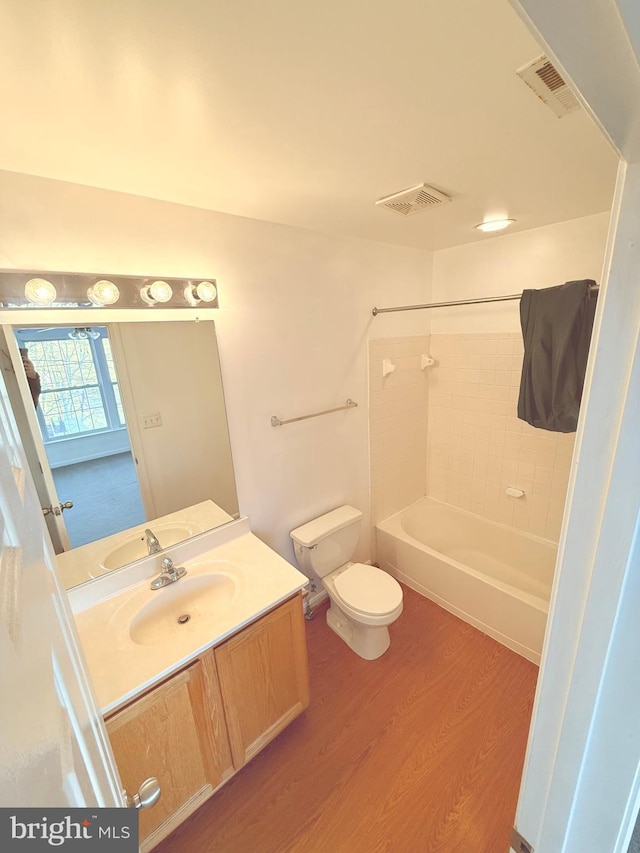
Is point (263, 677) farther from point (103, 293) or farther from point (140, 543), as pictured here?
point (103, 293)

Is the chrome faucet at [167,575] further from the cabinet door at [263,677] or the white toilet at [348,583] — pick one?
the white toilet at [348,583]

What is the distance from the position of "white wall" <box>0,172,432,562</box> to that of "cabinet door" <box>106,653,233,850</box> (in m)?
0.82

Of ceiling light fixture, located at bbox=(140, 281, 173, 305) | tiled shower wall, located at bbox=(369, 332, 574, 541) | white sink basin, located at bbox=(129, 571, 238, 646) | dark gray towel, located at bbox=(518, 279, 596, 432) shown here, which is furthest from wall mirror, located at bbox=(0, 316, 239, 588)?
dark gray towel, located at bbox=(518, 279, 596, 432)

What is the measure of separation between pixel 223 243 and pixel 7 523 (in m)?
1.54

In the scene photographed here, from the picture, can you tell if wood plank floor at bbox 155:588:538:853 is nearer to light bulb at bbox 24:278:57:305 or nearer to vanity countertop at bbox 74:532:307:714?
vanity countertop at bbox 74:532:307:714

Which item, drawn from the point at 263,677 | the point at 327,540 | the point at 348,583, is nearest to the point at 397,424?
the point at 327,540

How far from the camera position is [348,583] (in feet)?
6.72

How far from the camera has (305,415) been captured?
203 centimetres

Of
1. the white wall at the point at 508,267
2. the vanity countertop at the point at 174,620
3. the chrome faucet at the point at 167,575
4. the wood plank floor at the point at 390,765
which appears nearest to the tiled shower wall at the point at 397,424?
the white wall at the point at 508,267

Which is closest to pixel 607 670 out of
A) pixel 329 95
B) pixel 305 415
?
pixel 329 95

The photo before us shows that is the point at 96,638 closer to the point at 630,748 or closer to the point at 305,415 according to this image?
the point at 305,415

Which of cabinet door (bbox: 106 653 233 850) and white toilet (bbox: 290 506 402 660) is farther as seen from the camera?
white toilet (bbox: 290 506 402 660)

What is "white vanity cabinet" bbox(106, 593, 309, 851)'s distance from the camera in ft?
3.62

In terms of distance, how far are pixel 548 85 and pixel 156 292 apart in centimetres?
136
